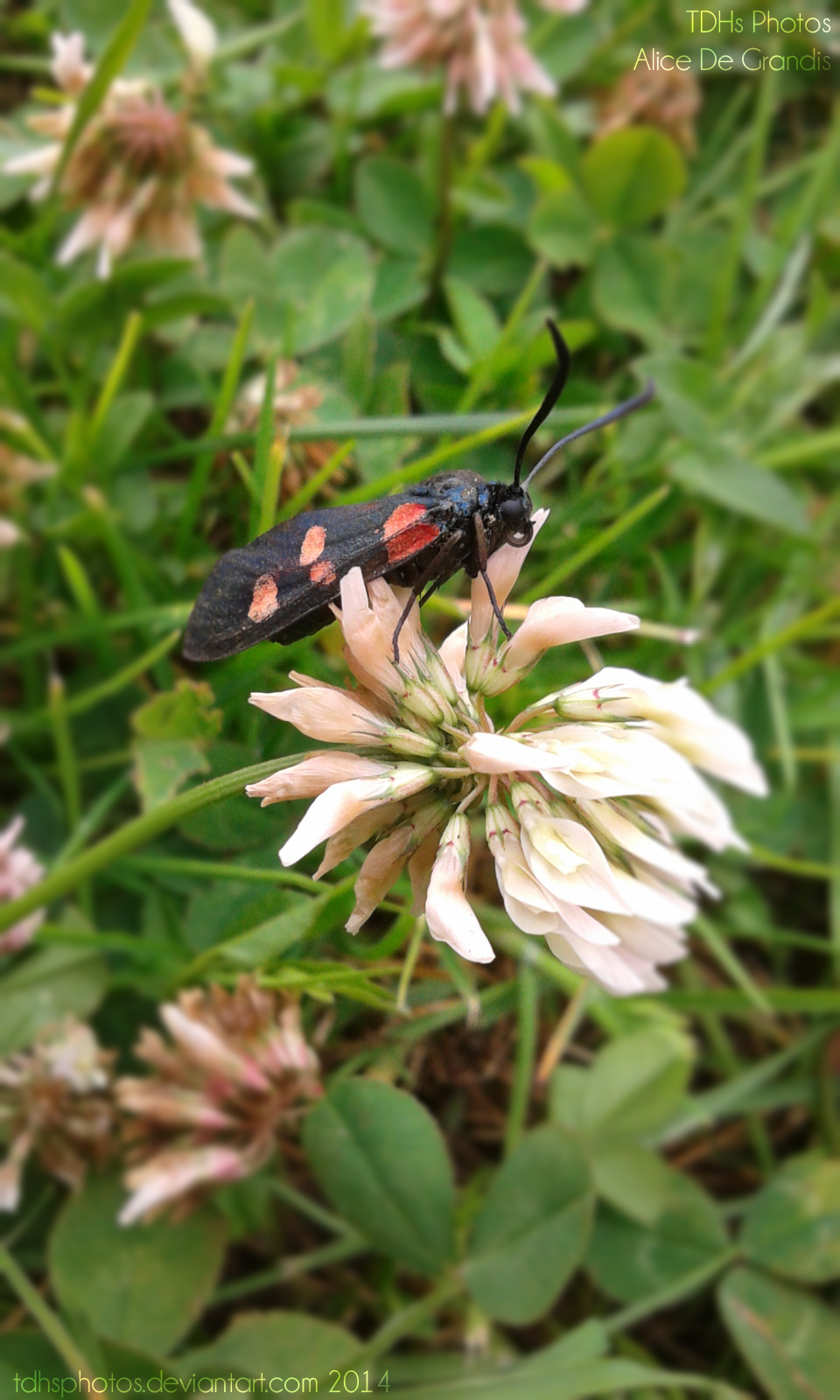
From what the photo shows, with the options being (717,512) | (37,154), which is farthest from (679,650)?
(37,154)

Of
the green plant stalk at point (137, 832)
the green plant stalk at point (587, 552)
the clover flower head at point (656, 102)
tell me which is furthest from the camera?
the clover flower head at point (656, 102)

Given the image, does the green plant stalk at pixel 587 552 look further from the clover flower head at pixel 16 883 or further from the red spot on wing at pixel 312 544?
the clover flower head at pixel 16 883

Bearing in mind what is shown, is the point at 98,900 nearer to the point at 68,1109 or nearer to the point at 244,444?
the point at 68,1109

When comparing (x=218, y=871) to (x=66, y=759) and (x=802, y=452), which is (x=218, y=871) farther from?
(x=802, y=452)

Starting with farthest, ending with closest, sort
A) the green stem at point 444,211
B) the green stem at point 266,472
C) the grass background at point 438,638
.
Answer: the green stem at point 444,211 → the grass background at point 438,638 → the green stem at point 266,472

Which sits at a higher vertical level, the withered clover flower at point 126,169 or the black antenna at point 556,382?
the withered clover flower at point 126,169

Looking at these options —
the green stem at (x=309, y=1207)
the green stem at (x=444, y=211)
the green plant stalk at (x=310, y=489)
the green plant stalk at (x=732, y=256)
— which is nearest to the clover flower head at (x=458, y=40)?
the green stem at (x=444, y=211)
